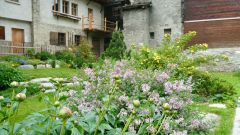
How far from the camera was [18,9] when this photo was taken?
1697 centimetres

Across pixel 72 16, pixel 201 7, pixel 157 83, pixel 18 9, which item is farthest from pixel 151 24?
pixel 157 83

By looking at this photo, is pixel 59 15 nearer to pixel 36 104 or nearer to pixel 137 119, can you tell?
pixel 36 104

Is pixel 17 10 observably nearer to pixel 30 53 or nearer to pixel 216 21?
pixel 30 53

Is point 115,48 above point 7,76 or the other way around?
above

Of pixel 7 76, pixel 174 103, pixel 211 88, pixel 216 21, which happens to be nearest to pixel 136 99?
pixel 174 103

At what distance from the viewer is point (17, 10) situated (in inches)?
666

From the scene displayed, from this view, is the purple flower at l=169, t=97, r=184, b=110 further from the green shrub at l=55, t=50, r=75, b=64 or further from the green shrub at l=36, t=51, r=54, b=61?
the green shrub at l=36, t=51, r=54, b=61

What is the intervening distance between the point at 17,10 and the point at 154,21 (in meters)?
9.44

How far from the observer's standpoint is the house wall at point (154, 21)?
18859mm

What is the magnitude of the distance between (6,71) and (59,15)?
12.3 meters

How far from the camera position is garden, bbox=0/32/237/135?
175 cm

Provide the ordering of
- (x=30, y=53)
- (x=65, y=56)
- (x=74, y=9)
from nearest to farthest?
(x=30, y=53) → (x=65, y=56) → (x=74, y=9)

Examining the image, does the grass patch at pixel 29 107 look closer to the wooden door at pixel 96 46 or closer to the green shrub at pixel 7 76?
the green shrub at pixel 7 76

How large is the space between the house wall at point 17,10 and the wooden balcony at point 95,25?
203 inches
